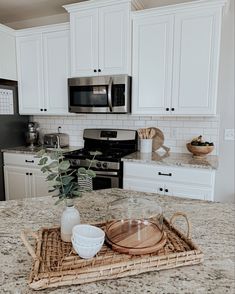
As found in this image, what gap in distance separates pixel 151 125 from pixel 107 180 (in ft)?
3.03

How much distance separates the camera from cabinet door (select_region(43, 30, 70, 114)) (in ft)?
9.89

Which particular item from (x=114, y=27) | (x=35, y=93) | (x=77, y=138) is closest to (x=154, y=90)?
(x=114, y=27)

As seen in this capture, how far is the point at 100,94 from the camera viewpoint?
278 centimetres

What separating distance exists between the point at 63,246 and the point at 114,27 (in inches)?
95.5

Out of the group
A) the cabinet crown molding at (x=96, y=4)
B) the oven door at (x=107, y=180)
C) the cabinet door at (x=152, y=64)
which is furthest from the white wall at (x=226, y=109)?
the oven door at (x=107, y=180)

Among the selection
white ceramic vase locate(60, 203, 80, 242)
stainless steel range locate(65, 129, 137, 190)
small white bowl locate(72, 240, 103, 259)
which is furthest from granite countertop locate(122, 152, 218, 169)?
small white bowl locate(72, 240, 103, 259)

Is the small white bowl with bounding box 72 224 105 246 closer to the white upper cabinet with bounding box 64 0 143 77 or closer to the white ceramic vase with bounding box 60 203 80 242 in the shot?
the white ceramic vase with bounding box 60 203 80 242

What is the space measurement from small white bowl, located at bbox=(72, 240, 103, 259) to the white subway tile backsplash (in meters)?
2.33

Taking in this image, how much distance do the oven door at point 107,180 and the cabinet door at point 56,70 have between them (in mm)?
1040

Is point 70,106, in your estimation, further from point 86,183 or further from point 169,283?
point 169,283

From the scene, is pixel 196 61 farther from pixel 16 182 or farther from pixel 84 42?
pixel 16 182

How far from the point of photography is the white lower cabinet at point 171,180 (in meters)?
2.28

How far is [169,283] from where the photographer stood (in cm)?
73

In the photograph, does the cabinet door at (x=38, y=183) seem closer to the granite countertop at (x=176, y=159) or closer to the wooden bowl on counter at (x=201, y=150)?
the granite countertop at (x=176, y=159)
